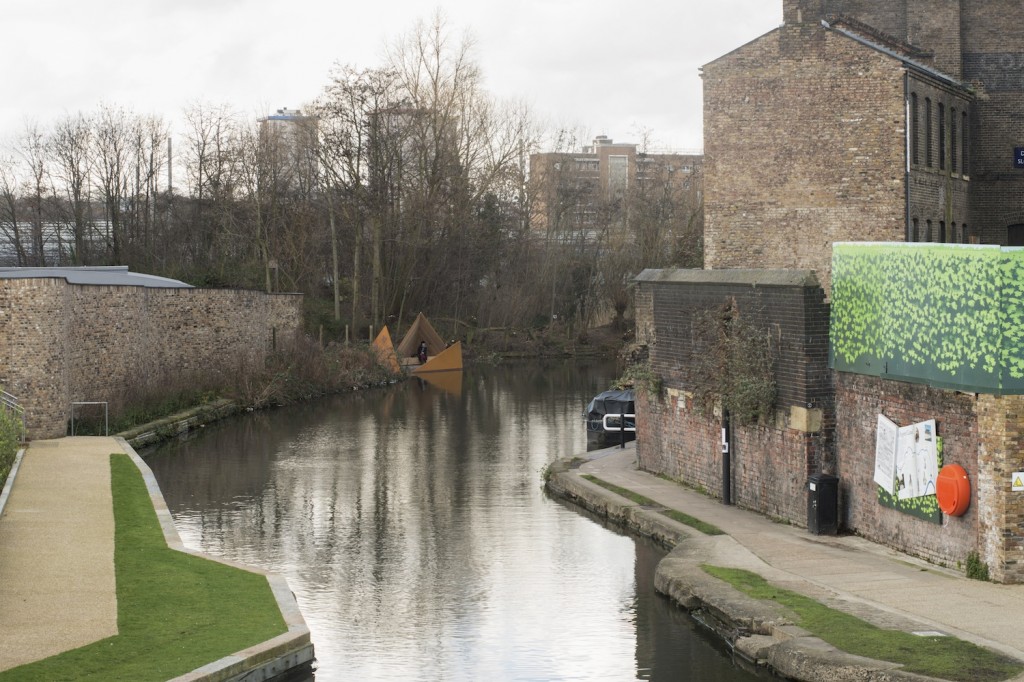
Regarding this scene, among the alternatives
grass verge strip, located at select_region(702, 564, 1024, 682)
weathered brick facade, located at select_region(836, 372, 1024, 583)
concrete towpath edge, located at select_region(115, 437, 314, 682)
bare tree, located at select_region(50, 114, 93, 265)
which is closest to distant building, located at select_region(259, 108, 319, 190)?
bare tree, located at select_region(50, 114, 93, 265)

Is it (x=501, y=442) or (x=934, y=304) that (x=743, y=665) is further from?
(x=501, y=442)

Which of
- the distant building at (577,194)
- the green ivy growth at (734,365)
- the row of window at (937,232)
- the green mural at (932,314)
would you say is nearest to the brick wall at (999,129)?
the row of window at (937,232)

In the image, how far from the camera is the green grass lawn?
38.9 feet

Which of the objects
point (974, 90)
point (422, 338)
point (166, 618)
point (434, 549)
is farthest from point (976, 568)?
point (422, 338)

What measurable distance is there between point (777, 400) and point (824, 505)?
199 centimetres

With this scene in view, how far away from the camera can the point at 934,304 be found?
15.9 meters

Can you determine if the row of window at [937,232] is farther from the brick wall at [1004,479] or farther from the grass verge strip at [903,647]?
the grass verge strip at [903,647]

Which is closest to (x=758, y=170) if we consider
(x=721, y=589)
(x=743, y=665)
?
(x=721, y=589)

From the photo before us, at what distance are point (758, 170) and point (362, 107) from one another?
1289 inches

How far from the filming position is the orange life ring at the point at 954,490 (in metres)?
15.2

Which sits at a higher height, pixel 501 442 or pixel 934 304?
pixel 934 304

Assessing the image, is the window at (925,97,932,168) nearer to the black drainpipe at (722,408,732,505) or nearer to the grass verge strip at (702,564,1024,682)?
the black drainpipe at (722,408,732,505)

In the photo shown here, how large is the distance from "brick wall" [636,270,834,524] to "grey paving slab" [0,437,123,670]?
9.32m

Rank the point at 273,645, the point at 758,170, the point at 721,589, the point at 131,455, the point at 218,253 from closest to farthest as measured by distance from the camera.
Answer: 1. the point at 273,645
2. the point at 721,589
3. the point at 131,455
4. the point at 758,170
5. the point at 218,253
